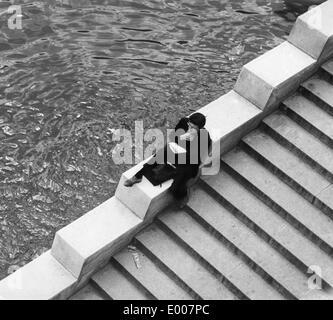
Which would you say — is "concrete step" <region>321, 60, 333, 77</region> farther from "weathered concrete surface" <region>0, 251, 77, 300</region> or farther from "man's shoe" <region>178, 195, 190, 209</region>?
"weathered concrete surface" <region>0, 251, 77, 300</region>

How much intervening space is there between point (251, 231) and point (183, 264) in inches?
46.5

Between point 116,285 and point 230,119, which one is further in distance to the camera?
point 230,119

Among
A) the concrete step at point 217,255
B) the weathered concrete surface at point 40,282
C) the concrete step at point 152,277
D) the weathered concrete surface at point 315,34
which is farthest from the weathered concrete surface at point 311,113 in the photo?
the weathered concrete surface at point 40,282

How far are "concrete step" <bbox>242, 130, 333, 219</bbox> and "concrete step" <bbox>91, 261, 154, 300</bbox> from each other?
9.36ft

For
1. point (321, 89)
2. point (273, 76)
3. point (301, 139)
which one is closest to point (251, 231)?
point (301, 139)

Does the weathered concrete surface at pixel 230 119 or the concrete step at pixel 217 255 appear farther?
the weathered concrete surface at pixel 230 119

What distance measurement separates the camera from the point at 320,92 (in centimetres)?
1512

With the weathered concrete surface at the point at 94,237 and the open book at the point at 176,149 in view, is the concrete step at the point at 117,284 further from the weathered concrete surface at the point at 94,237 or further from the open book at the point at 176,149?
the open book at the point at 176,149

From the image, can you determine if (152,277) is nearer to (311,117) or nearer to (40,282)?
(40,282)

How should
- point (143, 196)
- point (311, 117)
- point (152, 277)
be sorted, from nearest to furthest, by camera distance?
point (143, 196) < point (152, 277) < point (311, 117)

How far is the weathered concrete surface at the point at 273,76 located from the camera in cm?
1471

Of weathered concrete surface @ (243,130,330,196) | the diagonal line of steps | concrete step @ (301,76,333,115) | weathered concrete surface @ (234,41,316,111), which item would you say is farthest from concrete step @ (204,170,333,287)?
the diagonal line of steps

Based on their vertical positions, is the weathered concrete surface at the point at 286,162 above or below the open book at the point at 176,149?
below

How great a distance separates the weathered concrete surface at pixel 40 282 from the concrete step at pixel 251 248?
7.58ft
